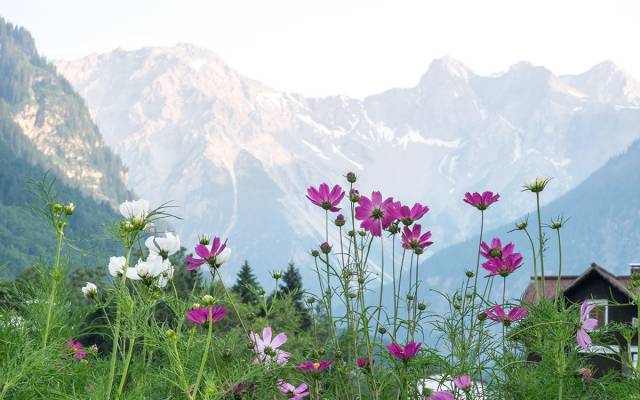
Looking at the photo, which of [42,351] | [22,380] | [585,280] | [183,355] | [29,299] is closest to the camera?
[42,351]

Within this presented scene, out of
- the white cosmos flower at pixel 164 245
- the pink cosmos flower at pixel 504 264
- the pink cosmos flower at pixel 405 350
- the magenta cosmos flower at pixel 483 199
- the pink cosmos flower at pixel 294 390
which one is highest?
the magenta cosmos flower at pixel 483 199

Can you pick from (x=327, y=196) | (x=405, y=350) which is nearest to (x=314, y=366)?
(x=405, y=350)

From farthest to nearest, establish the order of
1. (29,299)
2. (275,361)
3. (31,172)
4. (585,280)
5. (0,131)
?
(0,131)
(31,172)
(585,280)
(29,299)
(275,361)

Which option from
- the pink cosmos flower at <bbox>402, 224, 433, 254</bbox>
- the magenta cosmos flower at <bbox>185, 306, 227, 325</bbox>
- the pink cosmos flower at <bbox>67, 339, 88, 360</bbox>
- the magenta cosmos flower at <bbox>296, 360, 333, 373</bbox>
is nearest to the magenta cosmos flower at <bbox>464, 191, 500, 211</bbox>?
the pink cosmos flower at <bbox>402, 224, 433, 254</bbox>

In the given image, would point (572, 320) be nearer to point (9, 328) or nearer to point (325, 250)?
point (325, 250)

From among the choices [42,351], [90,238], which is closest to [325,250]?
[90,238]

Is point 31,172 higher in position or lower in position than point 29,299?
higher

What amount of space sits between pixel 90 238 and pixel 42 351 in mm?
420

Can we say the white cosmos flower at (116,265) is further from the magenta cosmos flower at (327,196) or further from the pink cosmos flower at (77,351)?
the magenta cosmos flower at (327,196)

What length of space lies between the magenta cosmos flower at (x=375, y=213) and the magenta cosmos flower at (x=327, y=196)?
109 mm

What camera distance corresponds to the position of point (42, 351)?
2.77m

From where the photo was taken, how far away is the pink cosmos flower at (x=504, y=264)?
378 centimetres

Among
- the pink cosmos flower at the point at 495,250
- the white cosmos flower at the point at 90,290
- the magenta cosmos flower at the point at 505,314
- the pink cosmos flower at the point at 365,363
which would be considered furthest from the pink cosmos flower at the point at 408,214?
the white cosmos flower at the point at 90,290

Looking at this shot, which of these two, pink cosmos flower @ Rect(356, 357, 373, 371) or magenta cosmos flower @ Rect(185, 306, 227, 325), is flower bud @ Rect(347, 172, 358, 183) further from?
magenta cosmos flower @ Rect(185, 306, 227, 325)
